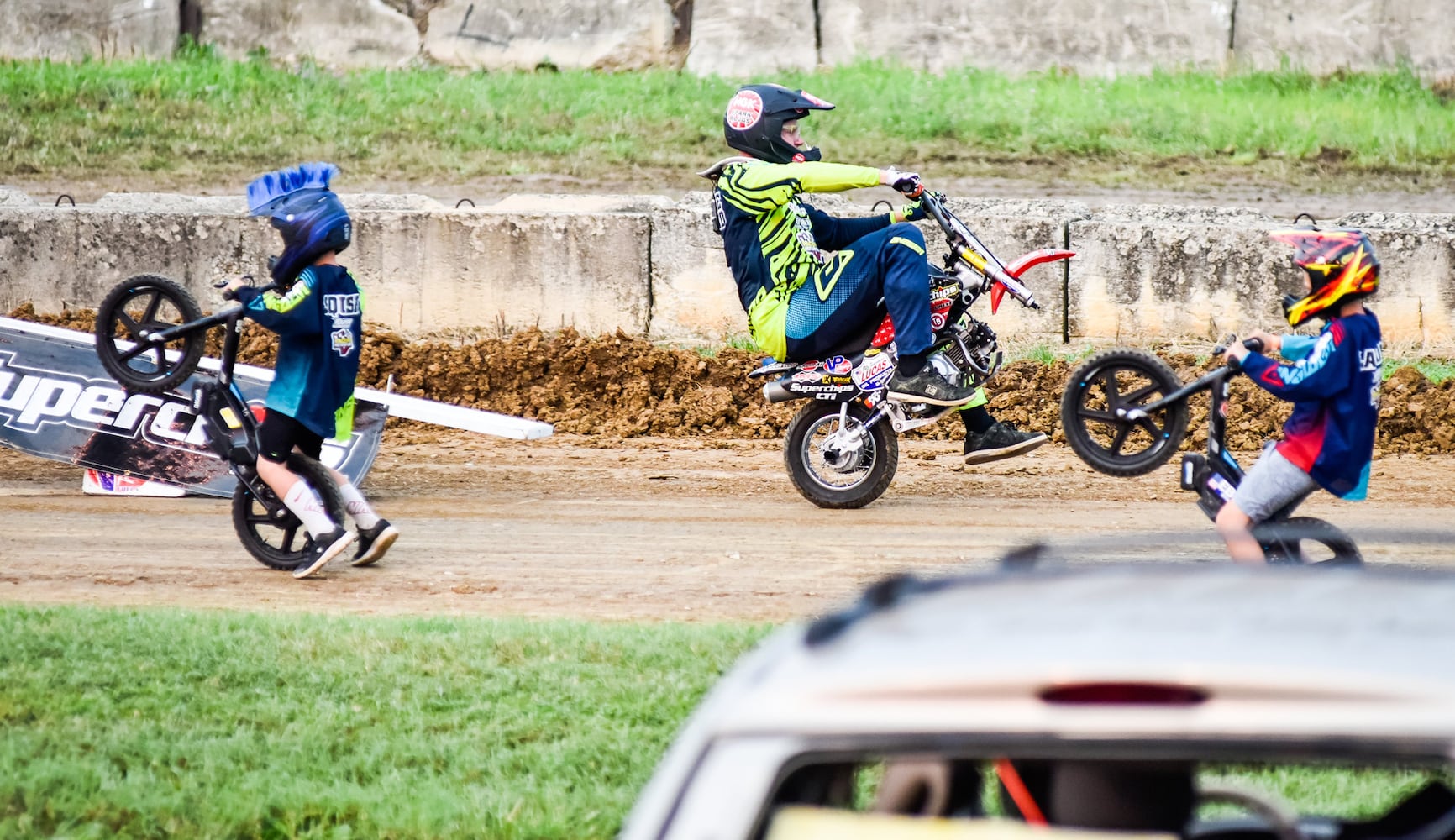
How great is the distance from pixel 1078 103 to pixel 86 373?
1221 centimetres

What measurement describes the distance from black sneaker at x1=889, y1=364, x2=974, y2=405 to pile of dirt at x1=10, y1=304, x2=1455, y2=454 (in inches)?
96.3

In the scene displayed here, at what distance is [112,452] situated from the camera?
9.30m

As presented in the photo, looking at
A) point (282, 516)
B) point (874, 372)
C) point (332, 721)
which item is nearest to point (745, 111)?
point (874, 372)

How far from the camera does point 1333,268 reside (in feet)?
21.0

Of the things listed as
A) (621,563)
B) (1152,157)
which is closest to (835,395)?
(621,563)

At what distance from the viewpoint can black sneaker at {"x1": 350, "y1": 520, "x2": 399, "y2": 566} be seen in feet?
25.0

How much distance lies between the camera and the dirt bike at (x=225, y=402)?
759 centimetres

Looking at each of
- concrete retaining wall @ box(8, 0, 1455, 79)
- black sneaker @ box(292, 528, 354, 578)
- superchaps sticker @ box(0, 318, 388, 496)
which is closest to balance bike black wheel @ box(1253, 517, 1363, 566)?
black sneaker @ box(292, 528, 354, 578)

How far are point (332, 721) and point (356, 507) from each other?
246 cm

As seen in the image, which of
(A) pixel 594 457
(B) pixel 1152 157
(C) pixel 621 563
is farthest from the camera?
(B) pixel 1152 157

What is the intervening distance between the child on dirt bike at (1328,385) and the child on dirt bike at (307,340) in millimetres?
3872

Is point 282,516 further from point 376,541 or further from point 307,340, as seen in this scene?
point 307,340

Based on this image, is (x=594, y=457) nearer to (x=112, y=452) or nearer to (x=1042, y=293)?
(x=112, y=452)

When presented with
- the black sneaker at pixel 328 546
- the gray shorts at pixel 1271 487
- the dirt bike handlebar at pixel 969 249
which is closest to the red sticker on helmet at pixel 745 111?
the dirt bike handlebar at pixel 969 249
